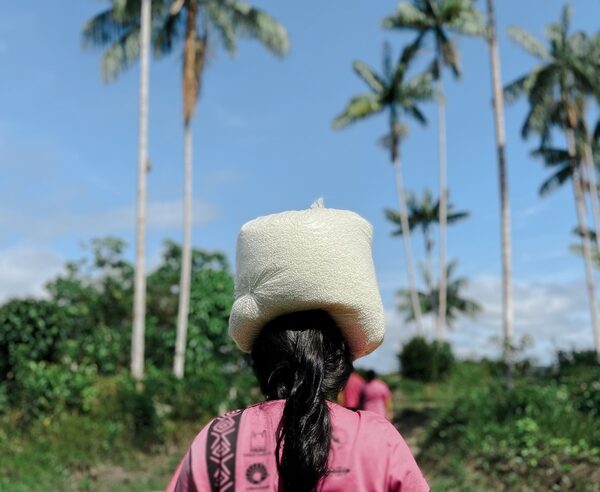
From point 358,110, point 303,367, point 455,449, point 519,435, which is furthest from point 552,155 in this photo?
point 303,367

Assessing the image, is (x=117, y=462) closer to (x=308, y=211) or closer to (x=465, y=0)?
(x=308, y=211)

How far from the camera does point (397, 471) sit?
59.7 inches

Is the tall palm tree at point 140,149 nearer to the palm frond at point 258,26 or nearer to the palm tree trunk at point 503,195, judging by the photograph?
the palm frond at point 258,26

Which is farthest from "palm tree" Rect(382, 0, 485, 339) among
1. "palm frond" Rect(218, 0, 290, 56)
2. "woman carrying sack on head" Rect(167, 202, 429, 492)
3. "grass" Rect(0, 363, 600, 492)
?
"woman carrying sack on head" Rect(167, 202, 429, 492)

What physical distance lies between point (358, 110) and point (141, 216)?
16209 millimetres

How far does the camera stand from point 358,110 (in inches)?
1230

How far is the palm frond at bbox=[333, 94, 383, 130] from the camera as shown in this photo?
31.2 m

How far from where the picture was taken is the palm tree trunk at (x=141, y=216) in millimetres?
16609

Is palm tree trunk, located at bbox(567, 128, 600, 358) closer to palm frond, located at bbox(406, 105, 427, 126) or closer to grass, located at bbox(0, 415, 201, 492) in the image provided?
palm frond, located at bbox(406, 105, 427, 126)

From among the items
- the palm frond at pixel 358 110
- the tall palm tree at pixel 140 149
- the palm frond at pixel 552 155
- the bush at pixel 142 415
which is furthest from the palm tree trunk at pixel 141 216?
the palm frond at pixel 552 155

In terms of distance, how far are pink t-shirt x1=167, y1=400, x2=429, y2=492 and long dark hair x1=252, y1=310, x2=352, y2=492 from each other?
0.03 meters

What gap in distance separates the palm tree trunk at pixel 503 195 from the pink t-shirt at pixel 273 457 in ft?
45.7

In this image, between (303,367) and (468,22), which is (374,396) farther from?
(468,22)

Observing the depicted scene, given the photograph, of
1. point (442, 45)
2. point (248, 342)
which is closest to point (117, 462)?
point (248, 342)
